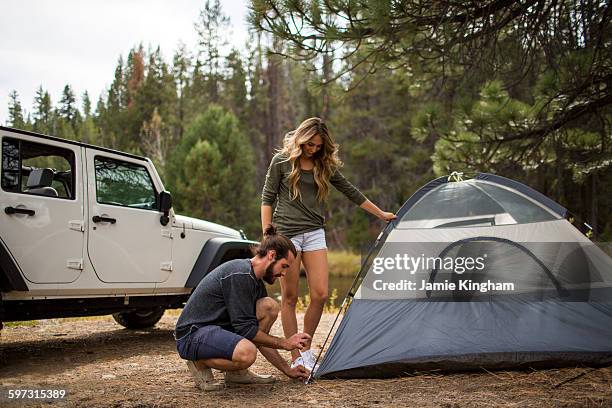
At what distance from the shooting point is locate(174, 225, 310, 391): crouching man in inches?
163

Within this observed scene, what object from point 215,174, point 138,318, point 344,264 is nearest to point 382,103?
point 215,174

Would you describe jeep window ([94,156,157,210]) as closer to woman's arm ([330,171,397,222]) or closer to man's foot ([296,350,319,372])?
woman's arm ([330,171,397,222])

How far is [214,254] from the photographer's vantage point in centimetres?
728

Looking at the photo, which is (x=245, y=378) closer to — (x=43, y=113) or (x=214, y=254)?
(x=214, y=254)

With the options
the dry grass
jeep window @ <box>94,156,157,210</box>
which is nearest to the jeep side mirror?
jeep window @ <box>94,156,157,210</box>

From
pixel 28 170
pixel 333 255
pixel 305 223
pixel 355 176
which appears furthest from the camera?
pixel 355 176

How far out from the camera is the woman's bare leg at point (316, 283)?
16.0 feet

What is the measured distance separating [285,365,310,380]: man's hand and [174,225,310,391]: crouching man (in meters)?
0.30

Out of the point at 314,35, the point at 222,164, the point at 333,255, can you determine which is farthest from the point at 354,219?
the point at 314,35

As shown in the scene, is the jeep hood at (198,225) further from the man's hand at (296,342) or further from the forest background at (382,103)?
the man's hand at (296,342)

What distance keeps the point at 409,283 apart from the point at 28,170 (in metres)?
3.51

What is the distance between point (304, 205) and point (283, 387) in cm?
139

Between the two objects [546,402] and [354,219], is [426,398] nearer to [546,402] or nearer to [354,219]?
[546,402]

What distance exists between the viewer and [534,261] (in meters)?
5.04
